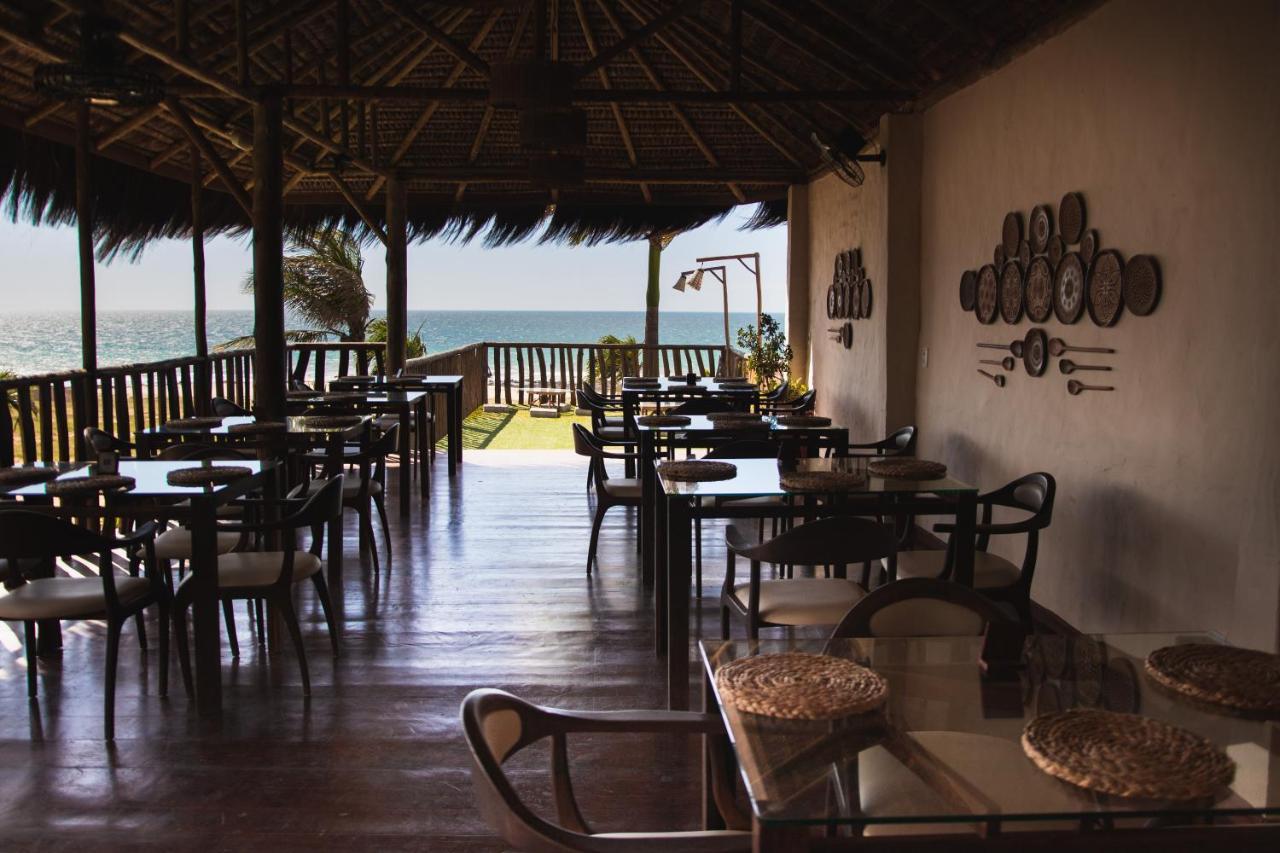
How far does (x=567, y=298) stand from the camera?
5578 cm

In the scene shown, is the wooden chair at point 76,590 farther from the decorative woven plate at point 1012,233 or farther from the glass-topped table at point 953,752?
the decorative woven plate at point 1012,233

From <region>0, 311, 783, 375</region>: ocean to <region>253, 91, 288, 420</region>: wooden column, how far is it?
3832 cm

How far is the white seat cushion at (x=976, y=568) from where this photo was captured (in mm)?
3912

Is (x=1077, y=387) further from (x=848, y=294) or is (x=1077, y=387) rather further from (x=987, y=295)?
(x=848, y=294)

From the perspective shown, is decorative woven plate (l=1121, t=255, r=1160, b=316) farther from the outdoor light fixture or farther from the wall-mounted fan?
the outdoor light fixture

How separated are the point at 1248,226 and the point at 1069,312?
127 centimetres

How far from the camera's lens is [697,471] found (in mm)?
4055

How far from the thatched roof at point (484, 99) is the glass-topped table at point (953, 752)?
9.26ft

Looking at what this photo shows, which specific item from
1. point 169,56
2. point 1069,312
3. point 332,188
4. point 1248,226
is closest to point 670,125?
point 332,188

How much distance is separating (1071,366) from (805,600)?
186cm

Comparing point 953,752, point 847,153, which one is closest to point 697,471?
point 953,752

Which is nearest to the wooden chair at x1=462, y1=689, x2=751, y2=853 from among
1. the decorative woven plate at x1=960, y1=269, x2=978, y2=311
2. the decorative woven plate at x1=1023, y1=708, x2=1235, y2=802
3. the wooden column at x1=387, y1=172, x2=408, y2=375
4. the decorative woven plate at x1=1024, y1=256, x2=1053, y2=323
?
the decorative woven plate at x1=1023, y1=708, x2=1235, y2=802

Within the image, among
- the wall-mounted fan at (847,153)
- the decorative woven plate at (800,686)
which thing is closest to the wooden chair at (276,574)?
the decorative woven plate at (800,686)

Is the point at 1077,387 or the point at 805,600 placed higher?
the point at 1077,387
